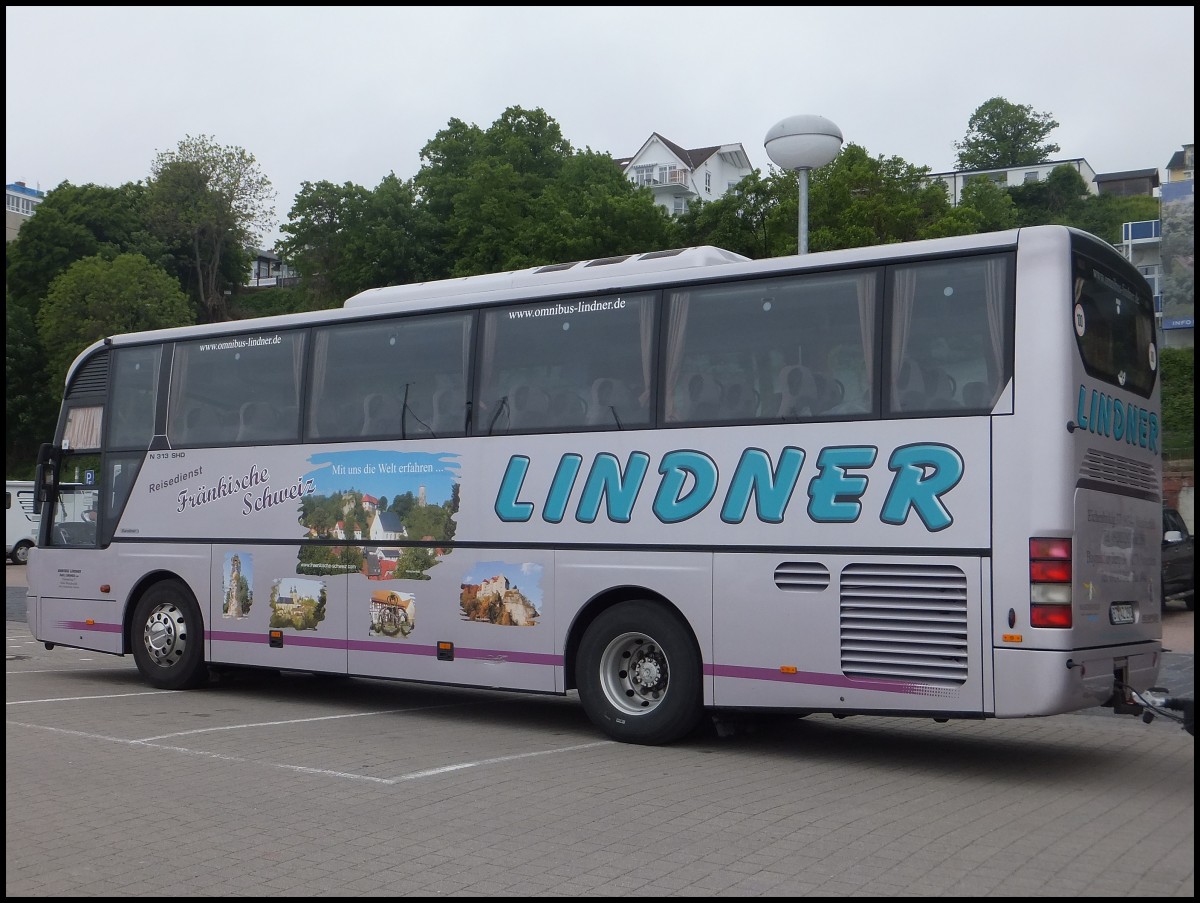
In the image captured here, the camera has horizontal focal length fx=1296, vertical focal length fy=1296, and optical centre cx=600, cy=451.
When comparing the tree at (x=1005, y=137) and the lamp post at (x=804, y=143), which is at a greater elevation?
the tree at (x=1005, y=137)

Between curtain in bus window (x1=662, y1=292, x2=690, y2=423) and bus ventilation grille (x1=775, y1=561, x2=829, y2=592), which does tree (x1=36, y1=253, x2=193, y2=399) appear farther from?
bus ventilation grille (x1=775, y1=561, x2=829, y2=592)

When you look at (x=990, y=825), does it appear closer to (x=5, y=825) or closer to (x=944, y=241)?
(x=944, y=241)

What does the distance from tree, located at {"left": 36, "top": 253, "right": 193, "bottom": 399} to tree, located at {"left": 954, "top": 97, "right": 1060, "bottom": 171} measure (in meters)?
71.2

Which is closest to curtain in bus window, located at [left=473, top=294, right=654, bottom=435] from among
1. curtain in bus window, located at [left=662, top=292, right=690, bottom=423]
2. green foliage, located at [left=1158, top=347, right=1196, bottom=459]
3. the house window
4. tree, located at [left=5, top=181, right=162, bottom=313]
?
curtain in bus window, located at [left=662, top=292, right=690, bottom=423]

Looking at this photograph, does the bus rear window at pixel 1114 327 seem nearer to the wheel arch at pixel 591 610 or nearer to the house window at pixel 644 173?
the wheel arch at pixel 591 610

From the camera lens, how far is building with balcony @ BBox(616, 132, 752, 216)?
3514 inches

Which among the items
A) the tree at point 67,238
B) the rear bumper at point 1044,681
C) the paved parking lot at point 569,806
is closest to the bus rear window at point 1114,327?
the rear bumper at point 1044,681

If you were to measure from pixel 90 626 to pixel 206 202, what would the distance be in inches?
2398

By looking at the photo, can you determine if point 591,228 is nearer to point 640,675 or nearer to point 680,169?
point 640,675

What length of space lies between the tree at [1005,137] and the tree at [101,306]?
71207 mm

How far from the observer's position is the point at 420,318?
11703 millimetres

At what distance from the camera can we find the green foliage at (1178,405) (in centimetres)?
3093

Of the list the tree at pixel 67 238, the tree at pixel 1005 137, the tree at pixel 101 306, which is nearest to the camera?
the tree at pixel 101 306

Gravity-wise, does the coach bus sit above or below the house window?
below
